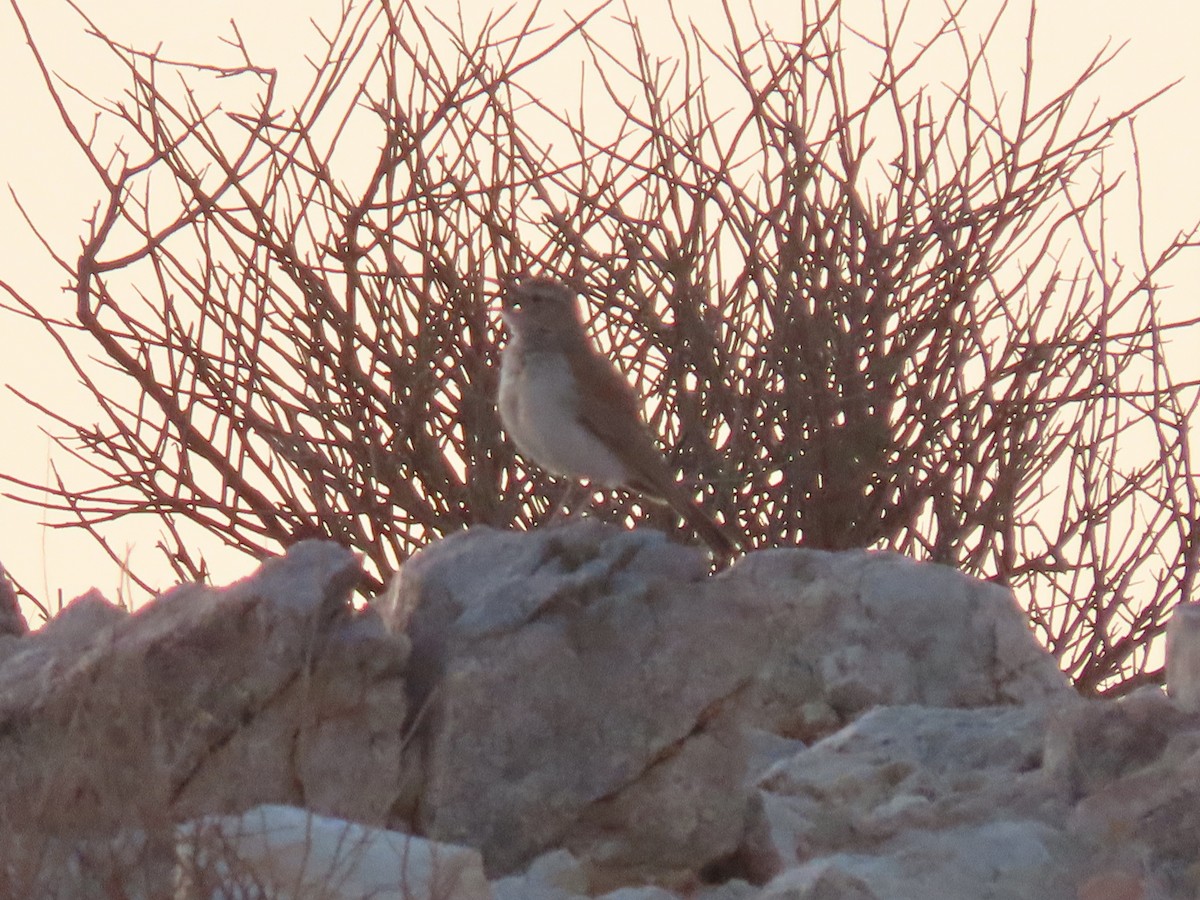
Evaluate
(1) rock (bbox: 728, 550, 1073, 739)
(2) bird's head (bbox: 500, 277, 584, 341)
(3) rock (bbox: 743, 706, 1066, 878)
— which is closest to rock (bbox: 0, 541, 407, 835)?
(3) rock (bbox: 743, 706, 1066, 878)

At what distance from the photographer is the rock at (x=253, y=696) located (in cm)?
532

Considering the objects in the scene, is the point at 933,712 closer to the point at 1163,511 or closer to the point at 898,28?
the point at 1163,511

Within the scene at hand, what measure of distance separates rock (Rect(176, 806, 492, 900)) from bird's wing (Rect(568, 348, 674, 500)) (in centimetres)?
350

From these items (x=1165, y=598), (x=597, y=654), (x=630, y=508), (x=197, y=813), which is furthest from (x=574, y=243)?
(x=197, y=813)

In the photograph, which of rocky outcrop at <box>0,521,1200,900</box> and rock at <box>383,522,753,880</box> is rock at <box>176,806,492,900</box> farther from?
rock at <box>383,522,753,880</box>

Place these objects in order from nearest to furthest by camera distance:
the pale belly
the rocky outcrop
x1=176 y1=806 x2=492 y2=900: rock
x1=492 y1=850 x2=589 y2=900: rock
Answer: x1=176 y1=806 x2=492 y2=900: rock, the rocky outcrop, x1=492 y1=850 x2=589 y2=900: rock, the pale belly

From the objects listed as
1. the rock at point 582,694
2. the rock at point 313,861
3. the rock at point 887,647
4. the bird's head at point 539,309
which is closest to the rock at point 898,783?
the rock at point 582,694

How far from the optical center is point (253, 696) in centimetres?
538

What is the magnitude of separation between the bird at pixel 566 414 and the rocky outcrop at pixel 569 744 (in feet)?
5.64

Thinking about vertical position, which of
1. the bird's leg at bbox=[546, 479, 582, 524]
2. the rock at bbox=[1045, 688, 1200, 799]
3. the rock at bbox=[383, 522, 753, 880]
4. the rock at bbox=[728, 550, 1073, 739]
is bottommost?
the rock at bbox=[1045, 688, 1200, 799]

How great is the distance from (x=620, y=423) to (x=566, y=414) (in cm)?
36

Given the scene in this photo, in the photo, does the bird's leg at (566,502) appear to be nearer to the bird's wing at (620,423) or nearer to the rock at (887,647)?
the bird's wing at (620,423)

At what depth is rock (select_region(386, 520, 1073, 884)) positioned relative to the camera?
18.2ft

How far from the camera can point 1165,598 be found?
8641 millimetres
